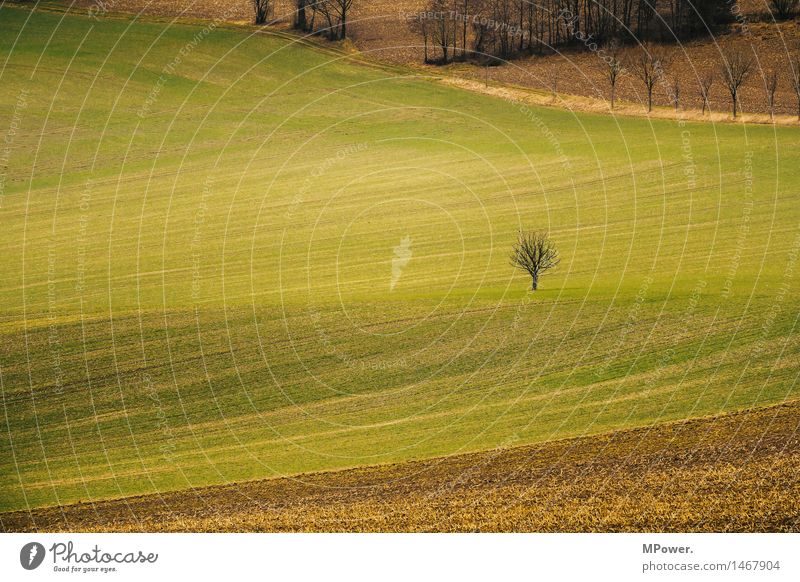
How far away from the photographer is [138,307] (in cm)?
4894

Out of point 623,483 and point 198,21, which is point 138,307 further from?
point 198,21

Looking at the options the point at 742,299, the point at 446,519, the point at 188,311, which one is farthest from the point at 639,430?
the point at 188,311

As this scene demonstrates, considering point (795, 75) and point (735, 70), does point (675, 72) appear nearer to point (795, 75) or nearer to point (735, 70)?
point (735, 70)

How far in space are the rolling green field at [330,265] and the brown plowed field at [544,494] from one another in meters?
1.75

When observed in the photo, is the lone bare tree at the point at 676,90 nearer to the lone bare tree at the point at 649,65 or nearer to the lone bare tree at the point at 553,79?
the lone bare tree at the point at 649,65

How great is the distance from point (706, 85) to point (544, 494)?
64.6 m

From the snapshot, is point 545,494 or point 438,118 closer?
point 545,494

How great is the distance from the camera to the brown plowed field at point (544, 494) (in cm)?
2552

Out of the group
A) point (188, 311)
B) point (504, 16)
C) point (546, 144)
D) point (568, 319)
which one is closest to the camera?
point (568, 319)

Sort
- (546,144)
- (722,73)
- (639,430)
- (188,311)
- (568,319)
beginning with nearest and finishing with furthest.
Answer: (639,430) → (568,319) → (188,311) → (546,144) → (722,73)

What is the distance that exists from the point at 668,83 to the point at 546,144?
1349 centimetres
